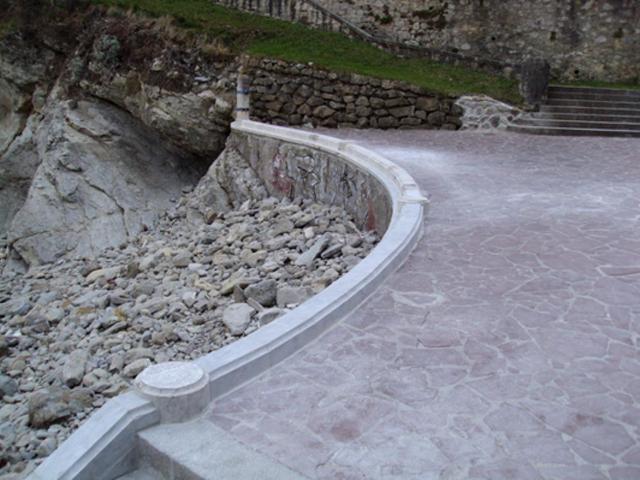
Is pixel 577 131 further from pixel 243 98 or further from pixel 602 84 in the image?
pixel 243 98

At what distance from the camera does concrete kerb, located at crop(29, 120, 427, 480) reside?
3.02 meters

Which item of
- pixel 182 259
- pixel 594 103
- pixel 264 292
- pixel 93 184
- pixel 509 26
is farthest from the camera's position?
pixel 509 26

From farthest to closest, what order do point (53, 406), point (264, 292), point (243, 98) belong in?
1. point (243, 98)
2. point (264, 292)
3. point (53, 406)

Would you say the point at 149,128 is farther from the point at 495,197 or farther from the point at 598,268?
the point at 598,268

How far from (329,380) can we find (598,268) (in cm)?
279

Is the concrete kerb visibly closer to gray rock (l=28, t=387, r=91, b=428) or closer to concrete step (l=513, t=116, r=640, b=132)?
gray rock (l=28, t=387, r=91, b=428)

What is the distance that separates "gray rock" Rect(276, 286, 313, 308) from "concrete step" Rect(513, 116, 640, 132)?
7.94 m

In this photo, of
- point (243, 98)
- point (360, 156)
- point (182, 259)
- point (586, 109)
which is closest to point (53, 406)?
point (182, 259)

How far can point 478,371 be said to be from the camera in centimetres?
383

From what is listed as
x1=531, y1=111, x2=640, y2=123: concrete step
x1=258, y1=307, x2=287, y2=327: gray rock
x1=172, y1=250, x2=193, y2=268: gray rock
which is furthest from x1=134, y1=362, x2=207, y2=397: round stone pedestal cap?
x1=531, y1=111, x2=640, y2=123: concrete step

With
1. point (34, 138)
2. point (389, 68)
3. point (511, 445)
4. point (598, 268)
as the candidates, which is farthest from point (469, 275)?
point (34, 138)

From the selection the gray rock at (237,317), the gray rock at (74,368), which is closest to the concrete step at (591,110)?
the gray rock at (237,317)

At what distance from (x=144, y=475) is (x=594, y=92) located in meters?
13.3

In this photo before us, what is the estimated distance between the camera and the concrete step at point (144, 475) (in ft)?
10.2
